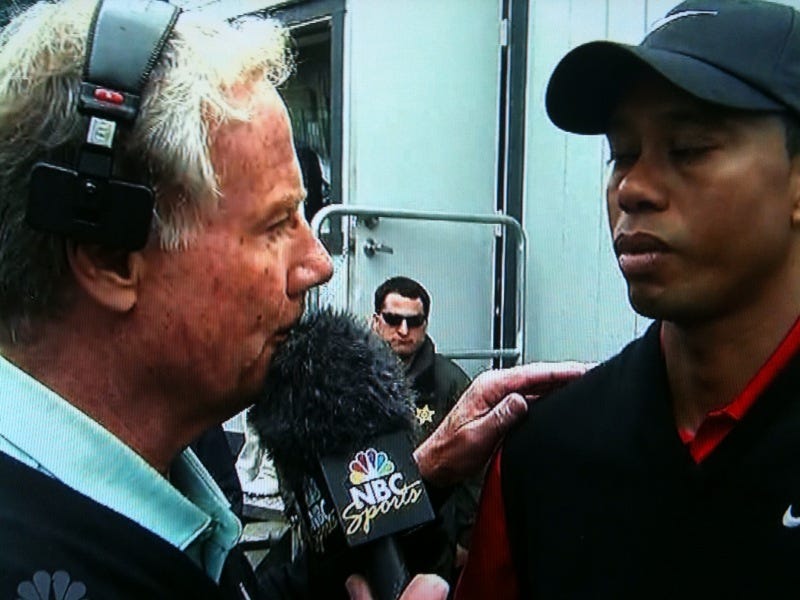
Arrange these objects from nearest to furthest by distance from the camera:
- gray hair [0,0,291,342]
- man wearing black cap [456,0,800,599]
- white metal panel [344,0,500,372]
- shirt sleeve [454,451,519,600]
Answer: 1. gray hair [0,0,291,342]
2. man wearing black cap [456,0,800,599]
3. shirt sleeve [454,451,519,600]
4. white metal panel [344,0,500,372]

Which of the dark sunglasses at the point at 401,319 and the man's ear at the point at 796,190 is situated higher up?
the man's ear at the point at 796,190

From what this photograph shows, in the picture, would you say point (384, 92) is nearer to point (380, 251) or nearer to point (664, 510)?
point (380, 251)

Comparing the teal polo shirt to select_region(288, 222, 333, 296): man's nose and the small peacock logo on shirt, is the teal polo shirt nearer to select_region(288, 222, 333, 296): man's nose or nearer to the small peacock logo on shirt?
the small peacock logo on shirt

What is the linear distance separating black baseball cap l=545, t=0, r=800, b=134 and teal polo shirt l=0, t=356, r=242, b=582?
82 centimetres

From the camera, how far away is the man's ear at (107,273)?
44.3 inches

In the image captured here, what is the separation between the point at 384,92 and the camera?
4.47 metres

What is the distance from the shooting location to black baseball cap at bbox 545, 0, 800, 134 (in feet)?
4.45

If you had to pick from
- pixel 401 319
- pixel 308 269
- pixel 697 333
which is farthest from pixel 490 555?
pixel 401 319

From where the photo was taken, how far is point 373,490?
4.84 feet

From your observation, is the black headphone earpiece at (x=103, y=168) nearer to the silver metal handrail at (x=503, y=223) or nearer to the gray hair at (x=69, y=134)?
the gray hair at (x=69, y=134)

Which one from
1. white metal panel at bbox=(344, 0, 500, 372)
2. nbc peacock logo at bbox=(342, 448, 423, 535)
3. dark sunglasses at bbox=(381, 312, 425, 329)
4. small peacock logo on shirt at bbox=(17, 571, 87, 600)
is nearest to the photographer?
small peacock logo on shirt at bbox=(17, 571, 87, 600)

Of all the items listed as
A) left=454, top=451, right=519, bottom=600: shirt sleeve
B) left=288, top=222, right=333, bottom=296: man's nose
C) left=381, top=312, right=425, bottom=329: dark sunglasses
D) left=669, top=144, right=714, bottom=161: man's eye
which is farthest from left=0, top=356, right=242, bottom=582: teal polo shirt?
left=381, top=312, right=425, bottom=329: dark sunglasses

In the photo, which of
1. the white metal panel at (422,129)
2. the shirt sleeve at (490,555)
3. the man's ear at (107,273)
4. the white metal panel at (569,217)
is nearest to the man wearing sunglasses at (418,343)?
the white metal panel at (422,129)

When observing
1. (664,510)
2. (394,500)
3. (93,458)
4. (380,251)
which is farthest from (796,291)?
(380,251)
